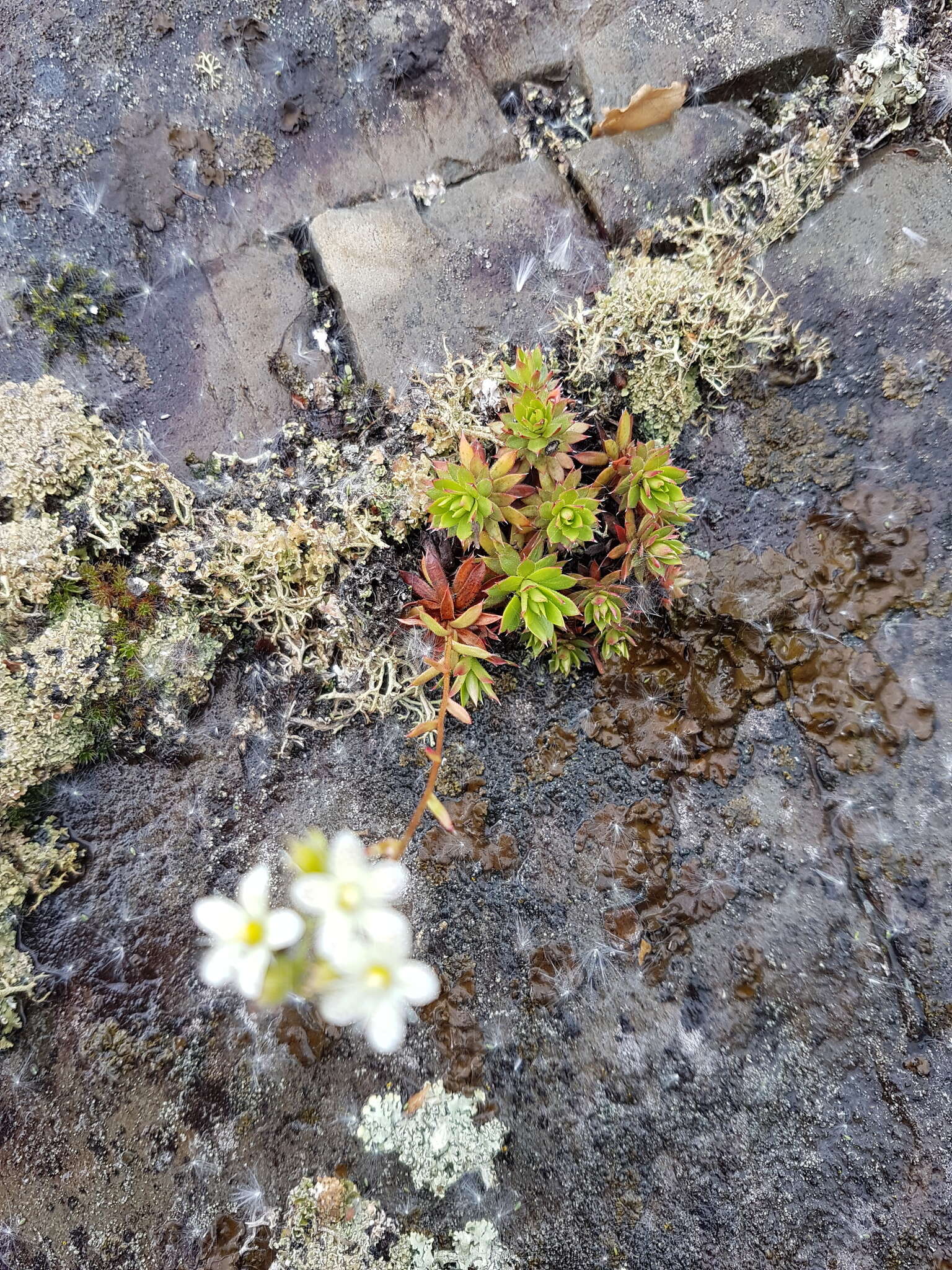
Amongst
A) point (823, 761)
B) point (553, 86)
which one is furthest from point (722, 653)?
point (553, 86)

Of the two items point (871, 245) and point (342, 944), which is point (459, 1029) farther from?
point (871, 245)

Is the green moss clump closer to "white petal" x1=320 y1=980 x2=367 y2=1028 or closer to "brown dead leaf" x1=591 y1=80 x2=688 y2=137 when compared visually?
"brown dead leaf" x1=591 y1=80 x2=688 y2=137

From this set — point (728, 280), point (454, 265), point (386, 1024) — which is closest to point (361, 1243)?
point (386, 1024)

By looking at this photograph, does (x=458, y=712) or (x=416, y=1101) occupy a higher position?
(x=458, y=712)

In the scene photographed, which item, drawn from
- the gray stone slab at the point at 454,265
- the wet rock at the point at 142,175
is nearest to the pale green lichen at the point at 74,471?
the wet rock at the point at 142,175

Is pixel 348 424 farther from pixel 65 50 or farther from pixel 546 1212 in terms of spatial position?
pixel 546 1212

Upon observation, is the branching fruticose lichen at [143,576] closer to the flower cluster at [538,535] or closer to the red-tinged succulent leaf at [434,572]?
the red-tinged succulent leaf at [434,572]

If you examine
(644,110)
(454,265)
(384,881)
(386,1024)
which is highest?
Answer: (644,110)

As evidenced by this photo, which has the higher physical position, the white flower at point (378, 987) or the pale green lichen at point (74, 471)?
the pale green lichen at point (74, 471)
